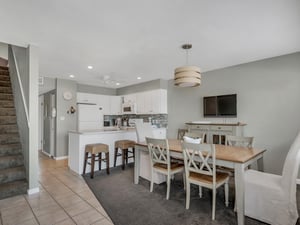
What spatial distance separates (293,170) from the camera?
1.91 m

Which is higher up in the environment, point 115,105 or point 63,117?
point 115,105

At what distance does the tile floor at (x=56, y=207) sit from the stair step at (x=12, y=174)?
15.1 inches

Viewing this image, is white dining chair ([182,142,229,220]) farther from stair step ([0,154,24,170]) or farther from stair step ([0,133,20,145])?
stair step ([0,133,20,145])

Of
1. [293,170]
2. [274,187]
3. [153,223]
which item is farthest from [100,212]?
[293,170]

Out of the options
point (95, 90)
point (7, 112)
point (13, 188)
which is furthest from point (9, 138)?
point (95, 90)

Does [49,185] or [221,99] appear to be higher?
[221,99]

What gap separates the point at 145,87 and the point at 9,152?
3995mm

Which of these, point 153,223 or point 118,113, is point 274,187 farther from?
point 118,113

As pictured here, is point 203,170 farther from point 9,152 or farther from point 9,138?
point 9,138

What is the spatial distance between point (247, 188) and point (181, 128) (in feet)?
10.1

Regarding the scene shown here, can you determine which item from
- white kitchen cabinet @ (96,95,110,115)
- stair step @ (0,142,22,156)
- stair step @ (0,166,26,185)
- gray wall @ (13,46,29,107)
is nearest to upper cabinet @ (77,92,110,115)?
white kitchen cabinet @ (96,95,110,115)

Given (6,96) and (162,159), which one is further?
(6,96)

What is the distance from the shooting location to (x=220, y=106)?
429 cm

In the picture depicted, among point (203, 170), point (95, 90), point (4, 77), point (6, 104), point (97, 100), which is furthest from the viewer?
point (95, 90)
